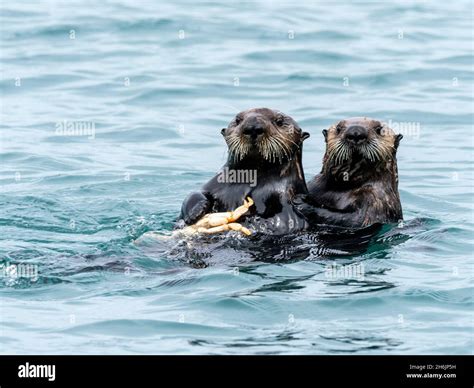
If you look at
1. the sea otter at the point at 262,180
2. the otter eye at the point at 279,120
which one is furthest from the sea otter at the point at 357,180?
the otter eye at the point at 279,120

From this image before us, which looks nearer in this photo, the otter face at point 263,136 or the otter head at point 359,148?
the otter face at point 263,136

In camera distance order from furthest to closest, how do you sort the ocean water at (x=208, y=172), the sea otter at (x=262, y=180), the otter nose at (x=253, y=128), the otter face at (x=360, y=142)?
the otter face at (x=360, y=142) < the sea otter at (x=262, y=180) < the otter nose at (x=253, y=128) < the ocean water at (x=208, y=172)

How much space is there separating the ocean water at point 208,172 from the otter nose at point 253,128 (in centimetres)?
99

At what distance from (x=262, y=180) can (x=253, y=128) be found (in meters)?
0.67

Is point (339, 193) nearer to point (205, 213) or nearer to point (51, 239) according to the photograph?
point (205, 213)

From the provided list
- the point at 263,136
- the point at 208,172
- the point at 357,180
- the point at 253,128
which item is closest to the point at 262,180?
the point at 263,136

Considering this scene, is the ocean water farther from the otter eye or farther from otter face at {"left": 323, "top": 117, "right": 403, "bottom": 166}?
the otter eye

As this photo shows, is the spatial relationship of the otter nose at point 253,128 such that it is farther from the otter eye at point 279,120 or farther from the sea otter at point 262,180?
the otter eye at point 279,120

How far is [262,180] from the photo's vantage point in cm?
987

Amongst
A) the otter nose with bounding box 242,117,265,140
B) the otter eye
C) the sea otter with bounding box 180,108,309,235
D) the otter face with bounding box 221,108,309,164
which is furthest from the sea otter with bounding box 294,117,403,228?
the otter nose with bounding box 242,117,265,140

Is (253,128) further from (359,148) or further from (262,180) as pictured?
(359,148)

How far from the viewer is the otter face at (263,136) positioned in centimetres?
945

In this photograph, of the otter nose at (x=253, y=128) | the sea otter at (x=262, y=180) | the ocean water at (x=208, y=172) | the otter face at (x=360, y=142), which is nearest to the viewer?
the ocean water at (x=208, y=172)
